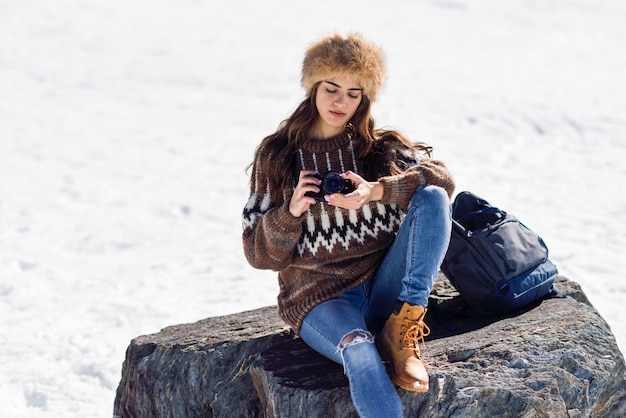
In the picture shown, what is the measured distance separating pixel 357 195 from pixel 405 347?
Answer: 2.03 ft

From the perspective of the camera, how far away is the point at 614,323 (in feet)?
17.7

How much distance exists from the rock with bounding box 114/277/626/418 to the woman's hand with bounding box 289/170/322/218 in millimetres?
687

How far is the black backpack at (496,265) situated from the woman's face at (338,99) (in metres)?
0.76

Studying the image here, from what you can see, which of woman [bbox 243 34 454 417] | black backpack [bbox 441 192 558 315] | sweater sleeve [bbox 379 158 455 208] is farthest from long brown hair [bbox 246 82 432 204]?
black backpack [bbox 441 192 558 315]

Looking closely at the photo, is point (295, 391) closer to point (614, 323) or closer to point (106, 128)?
point (614, 323)

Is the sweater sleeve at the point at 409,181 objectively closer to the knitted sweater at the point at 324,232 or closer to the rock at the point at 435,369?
the knitted sweater at the point at 324,232

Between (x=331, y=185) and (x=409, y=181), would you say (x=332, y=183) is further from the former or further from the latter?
(x=409, y=181)

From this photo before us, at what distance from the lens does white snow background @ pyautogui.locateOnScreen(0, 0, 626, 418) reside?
5875mm

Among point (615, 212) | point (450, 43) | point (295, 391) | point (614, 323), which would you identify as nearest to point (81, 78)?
point (450, 43)

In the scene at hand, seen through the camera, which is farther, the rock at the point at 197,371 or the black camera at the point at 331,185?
the rock at the point at 197,371

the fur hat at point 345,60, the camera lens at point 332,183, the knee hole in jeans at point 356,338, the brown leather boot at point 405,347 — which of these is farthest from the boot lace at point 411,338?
the fur hat at point 345,60

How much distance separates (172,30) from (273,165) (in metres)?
10.9

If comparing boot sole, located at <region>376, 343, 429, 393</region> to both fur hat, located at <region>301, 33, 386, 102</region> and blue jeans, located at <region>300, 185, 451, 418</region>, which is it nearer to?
blue jeans, located at <region>300, 185, 451, 418</region>

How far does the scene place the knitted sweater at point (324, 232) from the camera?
3455 millimetres
